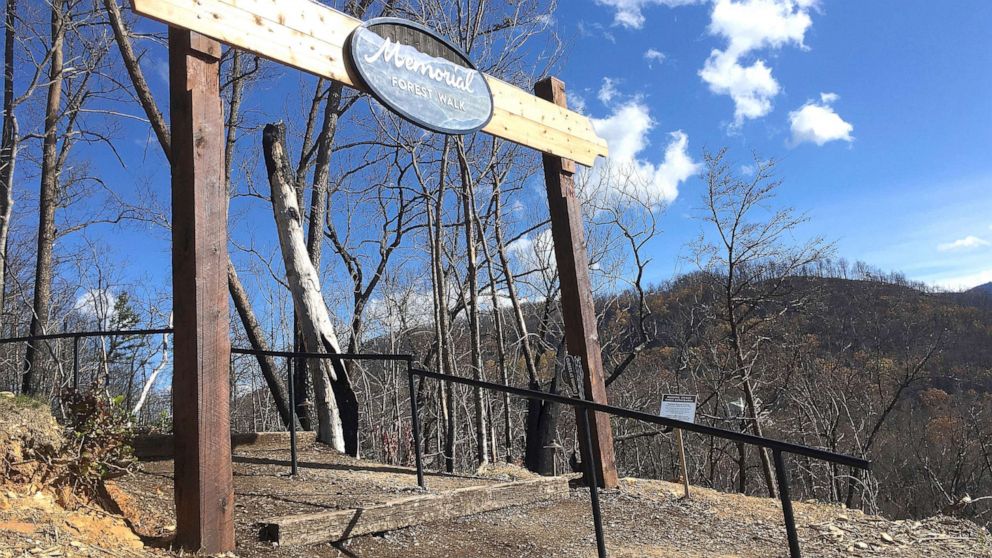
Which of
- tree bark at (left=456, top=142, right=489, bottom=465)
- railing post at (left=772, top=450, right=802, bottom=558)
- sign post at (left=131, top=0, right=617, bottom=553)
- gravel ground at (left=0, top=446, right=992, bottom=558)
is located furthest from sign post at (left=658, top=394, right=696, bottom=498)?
tree bark at (left=456, top=142, right=489, bottom=465)

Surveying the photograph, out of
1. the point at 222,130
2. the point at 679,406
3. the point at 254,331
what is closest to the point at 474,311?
the point at 254,331

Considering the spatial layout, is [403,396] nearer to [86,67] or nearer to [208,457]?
[86,67]

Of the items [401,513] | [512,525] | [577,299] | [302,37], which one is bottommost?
[512,525]

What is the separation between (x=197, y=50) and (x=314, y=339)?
13.2 feet

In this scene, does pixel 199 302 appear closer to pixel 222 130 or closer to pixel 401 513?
pixel 222 130

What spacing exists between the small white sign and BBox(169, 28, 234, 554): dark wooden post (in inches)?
141

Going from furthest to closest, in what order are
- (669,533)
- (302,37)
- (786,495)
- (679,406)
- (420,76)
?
(679,406)
(420,76)
(669,533)
(302,37)
(786,495)

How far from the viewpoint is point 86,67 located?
12.1m

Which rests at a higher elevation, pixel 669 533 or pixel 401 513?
pixel 401 513

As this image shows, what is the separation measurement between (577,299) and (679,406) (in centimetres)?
132

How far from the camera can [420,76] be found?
445 cm

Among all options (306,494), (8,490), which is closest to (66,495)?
(8,490)

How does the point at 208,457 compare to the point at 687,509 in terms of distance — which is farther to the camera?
the point at 687,509

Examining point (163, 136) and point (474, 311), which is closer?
point (163, 136)
